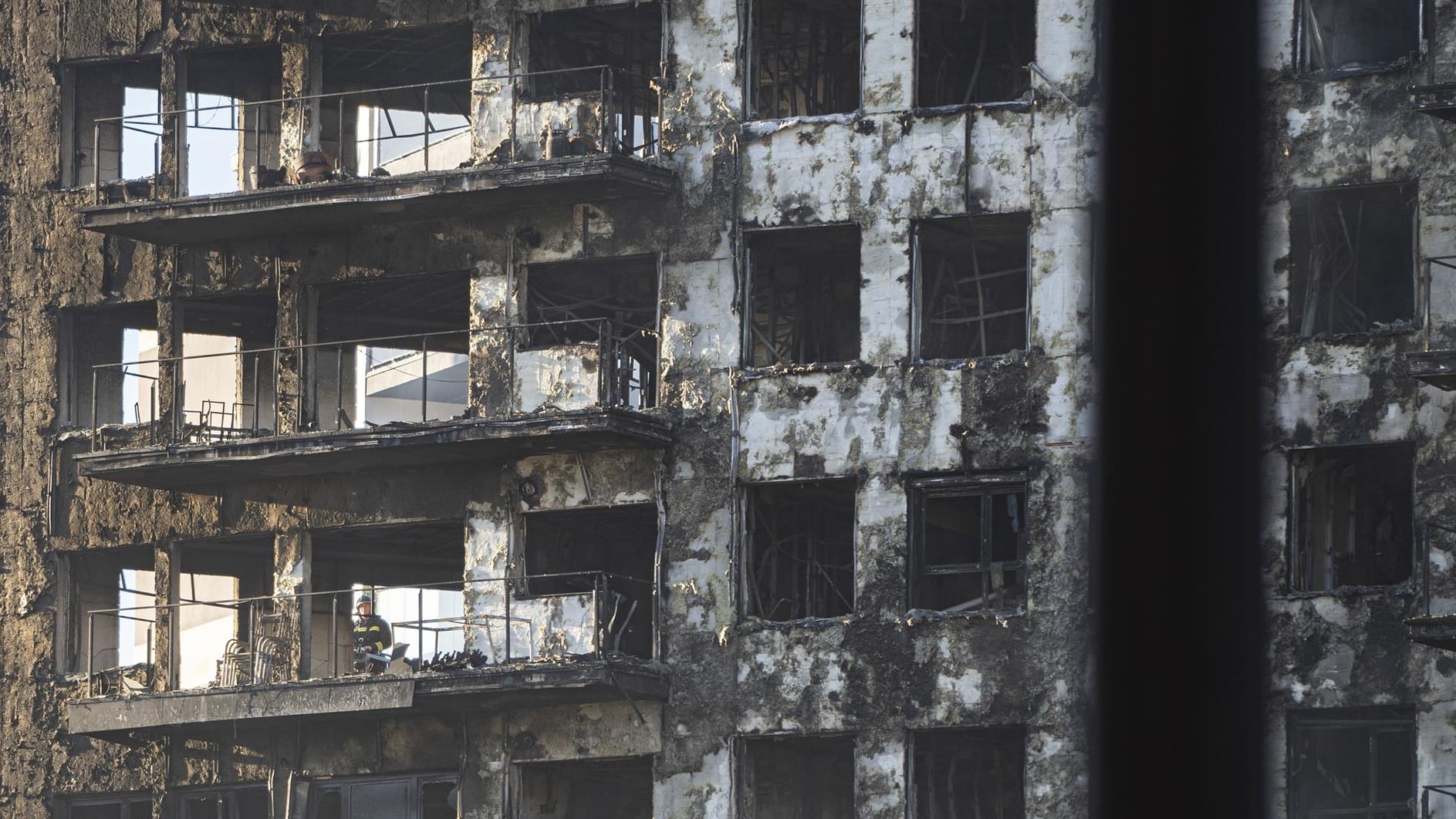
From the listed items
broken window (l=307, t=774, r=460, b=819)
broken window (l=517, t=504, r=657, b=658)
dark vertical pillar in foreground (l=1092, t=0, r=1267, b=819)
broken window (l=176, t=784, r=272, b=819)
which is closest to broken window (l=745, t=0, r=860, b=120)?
dark vertical pillar in foreground (l=1092, t=0, r=1267, b=819)

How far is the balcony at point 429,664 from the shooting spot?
113ft

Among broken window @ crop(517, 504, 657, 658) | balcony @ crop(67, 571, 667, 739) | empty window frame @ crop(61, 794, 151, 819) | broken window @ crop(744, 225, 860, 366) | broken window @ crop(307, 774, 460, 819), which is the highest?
broken window @ crop(744, 225, 860, 366)

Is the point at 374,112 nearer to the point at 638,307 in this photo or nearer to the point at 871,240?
the point at 638,307

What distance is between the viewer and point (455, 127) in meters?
42.2

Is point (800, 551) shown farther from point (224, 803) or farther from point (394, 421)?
point (224, 803)

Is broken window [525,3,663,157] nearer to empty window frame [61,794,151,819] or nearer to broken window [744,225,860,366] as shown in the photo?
broken window [744,225,860,366]

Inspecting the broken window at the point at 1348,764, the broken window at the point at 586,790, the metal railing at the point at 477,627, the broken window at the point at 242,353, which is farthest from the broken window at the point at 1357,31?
the broken window at the point at 242,353

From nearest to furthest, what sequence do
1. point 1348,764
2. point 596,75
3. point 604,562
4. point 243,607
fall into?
1. point 1348,764
2. point 604,562
3. point 596,75
4. point 243,607

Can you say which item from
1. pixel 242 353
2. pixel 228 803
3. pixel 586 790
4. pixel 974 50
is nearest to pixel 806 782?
pixel 586 790

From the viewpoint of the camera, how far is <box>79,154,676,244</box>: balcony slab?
116 feet

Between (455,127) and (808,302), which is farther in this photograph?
(455,127)

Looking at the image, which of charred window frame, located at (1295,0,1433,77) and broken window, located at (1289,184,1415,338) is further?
charred window frame, located at (1295,0,1433,77)

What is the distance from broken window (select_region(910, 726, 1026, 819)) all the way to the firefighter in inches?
264

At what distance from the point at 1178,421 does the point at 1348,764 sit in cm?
417
